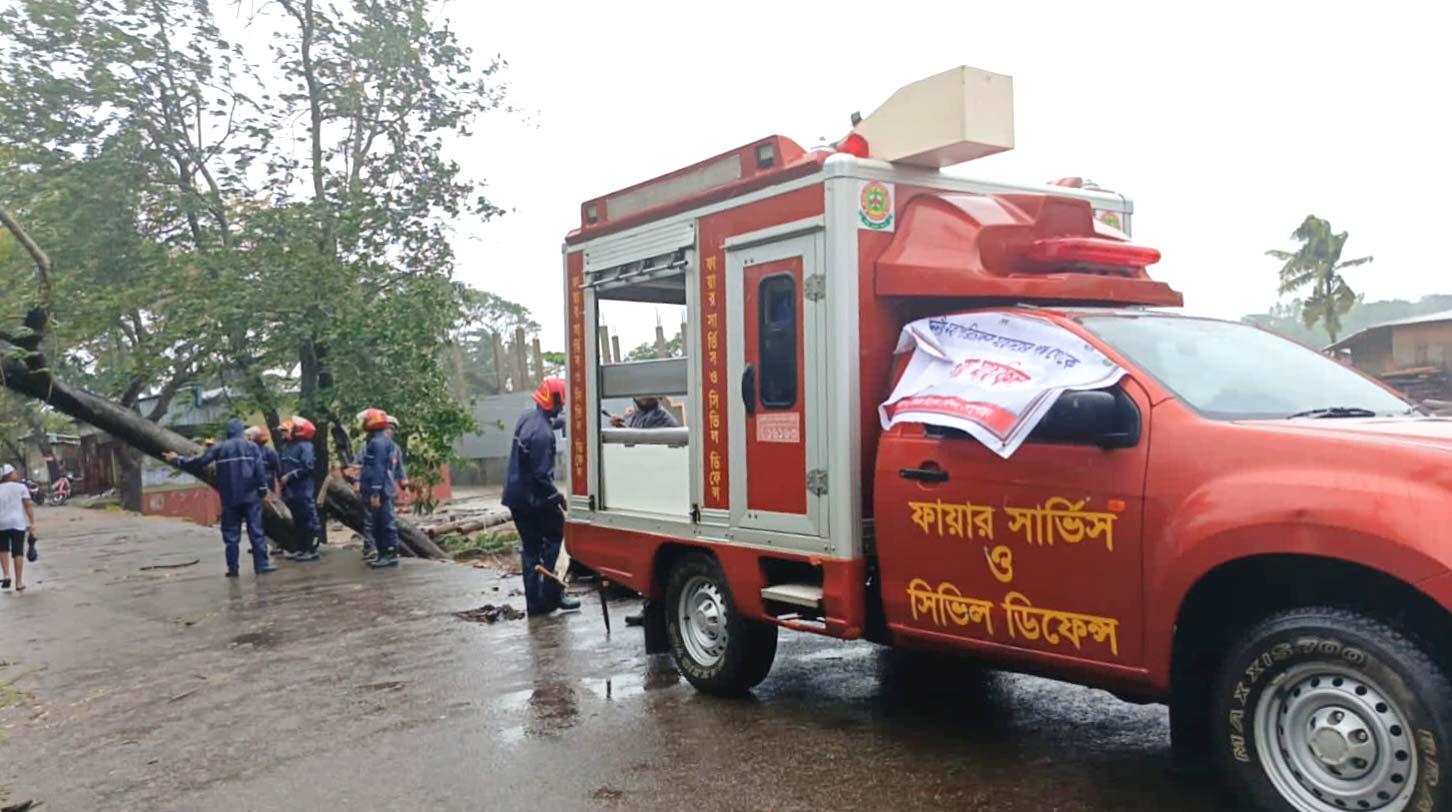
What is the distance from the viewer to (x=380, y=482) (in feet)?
42.8

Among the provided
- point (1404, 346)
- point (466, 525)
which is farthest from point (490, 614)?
point (1404, 346)

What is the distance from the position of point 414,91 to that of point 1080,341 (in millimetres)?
13799

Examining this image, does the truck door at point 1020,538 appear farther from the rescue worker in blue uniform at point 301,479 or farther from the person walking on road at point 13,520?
the person walking on road at point 13,520

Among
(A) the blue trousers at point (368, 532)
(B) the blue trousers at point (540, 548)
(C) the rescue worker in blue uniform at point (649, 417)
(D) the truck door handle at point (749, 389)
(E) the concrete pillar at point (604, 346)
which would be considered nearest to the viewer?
(D) the truck door handle at point (749, 389)

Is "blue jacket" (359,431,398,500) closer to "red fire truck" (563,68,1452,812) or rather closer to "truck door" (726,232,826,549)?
"red fire truck" (563,68,1452,812)

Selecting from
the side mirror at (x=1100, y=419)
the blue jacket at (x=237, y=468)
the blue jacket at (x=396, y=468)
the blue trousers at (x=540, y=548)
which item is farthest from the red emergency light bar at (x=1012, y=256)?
the blue jacket at (x=237, y=468)

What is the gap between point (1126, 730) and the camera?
218 inches

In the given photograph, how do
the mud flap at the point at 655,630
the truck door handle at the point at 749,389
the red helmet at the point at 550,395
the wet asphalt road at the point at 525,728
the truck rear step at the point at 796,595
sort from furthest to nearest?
the red helmet at the point at 550,395 → the mud flap at the point at 655,630 → the truck door handle at the point at 749,389 → the truck rear step at the point at 796,595 → the wet asphalt road at the point at 525,728

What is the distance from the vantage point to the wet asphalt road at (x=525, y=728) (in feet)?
16.2

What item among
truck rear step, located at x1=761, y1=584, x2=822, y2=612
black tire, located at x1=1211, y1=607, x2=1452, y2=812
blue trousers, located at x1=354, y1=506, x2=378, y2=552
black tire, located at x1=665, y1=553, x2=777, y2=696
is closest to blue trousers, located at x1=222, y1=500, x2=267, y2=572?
blue trousers, located at x1=354, y1=506, x2=378, y2=552

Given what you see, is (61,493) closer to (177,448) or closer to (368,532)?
(177,448)

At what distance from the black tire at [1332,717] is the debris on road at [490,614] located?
258 inches

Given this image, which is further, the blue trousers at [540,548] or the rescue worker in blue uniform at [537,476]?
the blue trousers at [540,548]

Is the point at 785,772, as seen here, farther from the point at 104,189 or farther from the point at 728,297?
the point at 104,189
